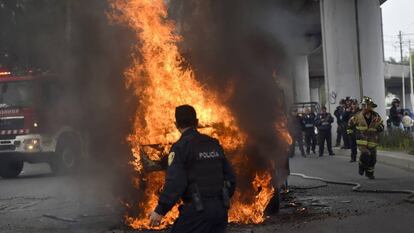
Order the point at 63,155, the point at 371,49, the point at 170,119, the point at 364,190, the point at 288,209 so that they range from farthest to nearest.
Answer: the point at 371,49 < the point at 63,155 < the point at 364,190 < the point at 288,209 < the point at 170,119

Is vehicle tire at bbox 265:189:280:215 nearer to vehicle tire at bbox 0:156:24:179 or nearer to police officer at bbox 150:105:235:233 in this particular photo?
police officer at bbox 150:105:235:233

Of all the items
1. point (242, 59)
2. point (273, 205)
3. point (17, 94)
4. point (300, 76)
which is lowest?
point (273, 205)

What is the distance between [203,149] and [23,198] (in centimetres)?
781

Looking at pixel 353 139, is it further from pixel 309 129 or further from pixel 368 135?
pixel 309 129

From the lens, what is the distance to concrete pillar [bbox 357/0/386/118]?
76.3ft

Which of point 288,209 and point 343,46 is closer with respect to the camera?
point 288,209

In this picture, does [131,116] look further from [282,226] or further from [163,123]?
[282,226]

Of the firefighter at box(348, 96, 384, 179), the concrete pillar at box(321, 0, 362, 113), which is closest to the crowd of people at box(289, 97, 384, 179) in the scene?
the firefighter at box(348, 96, 384, 179)

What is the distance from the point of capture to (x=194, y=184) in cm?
420

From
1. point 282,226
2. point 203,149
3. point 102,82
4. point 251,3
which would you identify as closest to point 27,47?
point 102,82

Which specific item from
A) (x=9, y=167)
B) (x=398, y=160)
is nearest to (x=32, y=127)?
(x=9, y=167)

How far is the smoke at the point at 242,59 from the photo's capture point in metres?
7.68

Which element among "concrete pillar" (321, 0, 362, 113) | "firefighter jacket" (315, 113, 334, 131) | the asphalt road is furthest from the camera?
"concrete pillar" (321, 0, 362, 113)

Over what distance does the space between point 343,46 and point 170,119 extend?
17125mm
